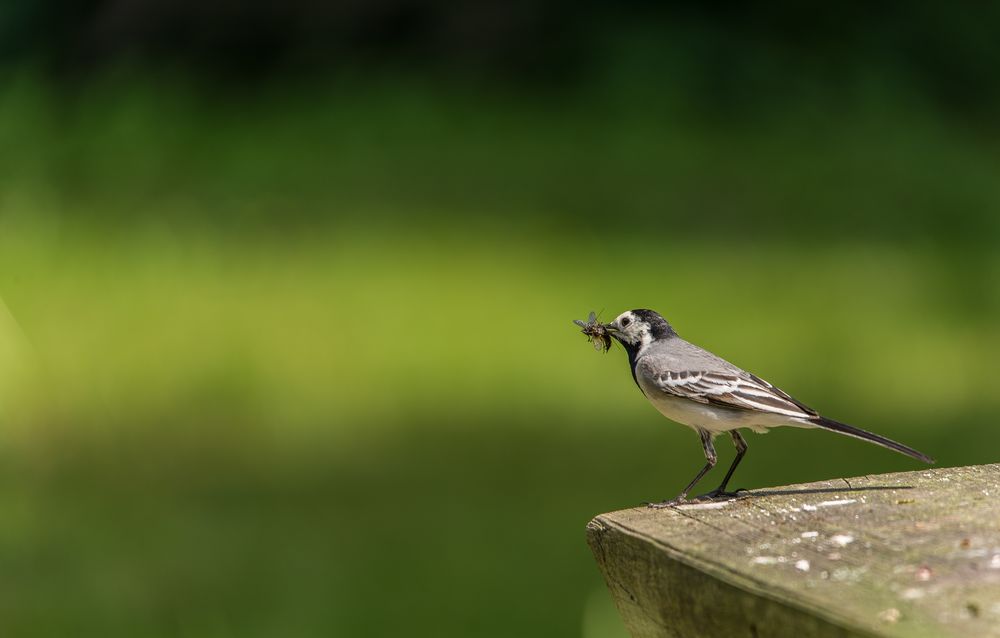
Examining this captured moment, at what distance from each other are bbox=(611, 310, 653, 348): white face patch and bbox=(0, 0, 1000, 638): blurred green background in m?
0.80

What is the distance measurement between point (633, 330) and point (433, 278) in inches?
106

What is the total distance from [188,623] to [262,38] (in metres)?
3.89

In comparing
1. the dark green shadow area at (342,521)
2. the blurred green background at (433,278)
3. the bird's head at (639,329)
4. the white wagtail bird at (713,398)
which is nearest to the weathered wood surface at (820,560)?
the white wagtail bird at (713,398)

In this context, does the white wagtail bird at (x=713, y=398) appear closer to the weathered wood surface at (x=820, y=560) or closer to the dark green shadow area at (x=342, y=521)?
the weathered wood surface at (x=820, y=560)

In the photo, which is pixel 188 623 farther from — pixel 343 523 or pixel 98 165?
pixel 98 165

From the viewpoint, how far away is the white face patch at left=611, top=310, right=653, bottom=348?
2.47 metres

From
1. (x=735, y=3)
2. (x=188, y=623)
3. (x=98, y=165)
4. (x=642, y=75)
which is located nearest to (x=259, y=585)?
(x=188, y=623)

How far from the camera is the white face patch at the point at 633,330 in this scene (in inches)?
97.3

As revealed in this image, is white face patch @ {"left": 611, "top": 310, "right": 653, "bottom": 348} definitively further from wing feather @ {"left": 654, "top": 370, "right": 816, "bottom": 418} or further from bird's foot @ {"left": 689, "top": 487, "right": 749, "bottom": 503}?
bird's foot @ {"left": 689, "top": 487, "right": 749, "bottom": 503}

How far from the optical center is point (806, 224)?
Answer: 571 centimetres

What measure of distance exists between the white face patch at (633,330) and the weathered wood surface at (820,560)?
68 centimetres

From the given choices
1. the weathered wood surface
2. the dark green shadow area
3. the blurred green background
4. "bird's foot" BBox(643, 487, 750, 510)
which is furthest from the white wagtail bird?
the dark green shadow area

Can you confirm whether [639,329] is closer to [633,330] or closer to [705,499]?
[633,330]

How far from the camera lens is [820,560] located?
4.68 ft
